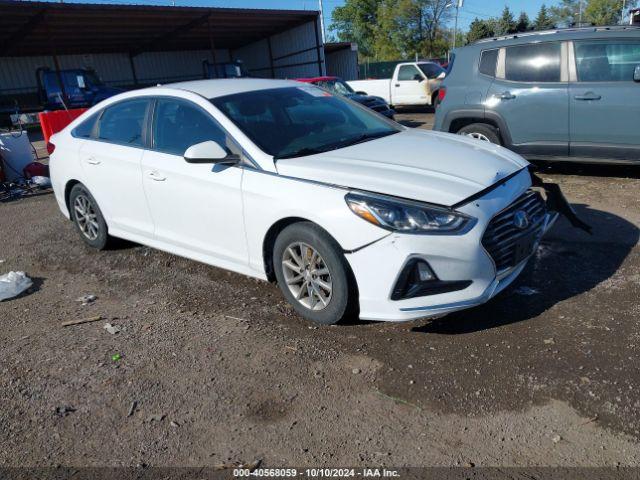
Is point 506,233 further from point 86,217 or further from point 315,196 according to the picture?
point 86,217

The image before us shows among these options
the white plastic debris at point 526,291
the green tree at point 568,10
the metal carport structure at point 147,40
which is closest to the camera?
the white plastic debris at point 526,291

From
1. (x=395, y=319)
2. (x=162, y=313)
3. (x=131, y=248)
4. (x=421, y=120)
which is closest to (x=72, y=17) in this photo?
(x=421, y=120)

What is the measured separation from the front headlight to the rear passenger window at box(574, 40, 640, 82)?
440cm

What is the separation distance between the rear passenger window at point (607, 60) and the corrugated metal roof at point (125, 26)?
58.0ft

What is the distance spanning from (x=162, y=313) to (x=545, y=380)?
271cm

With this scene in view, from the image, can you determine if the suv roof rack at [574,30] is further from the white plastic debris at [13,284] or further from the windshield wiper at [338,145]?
the white plastic debris at [13,284]

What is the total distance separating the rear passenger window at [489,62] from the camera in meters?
7.18

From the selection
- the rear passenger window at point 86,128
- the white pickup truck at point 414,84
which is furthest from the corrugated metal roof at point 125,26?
the rear passenger window at point 86,128

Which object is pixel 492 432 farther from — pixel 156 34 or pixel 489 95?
pixel 156 34

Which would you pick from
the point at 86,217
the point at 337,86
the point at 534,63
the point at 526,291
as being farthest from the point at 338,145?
the point at 337,86

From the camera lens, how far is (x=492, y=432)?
259 centimetres

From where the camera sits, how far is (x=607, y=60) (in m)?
6.38

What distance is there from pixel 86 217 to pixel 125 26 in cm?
2192

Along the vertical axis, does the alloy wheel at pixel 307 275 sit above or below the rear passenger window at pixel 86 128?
below
